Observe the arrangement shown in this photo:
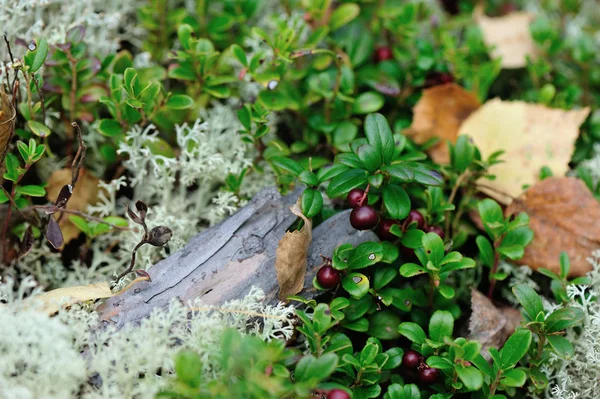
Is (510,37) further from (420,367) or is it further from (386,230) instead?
(420,367)

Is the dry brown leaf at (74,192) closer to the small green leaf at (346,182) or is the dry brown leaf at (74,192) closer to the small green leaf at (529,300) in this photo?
the small green leaf at (346,182)

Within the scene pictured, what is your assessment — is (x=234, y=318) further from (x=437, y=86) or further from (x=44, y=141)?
(x=437, y=86)

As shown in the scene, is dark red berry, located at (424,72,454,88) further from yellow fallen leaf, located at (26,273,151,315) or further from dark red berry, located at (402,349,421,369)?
yellow fallen leaf, located at (26,273,151,315)

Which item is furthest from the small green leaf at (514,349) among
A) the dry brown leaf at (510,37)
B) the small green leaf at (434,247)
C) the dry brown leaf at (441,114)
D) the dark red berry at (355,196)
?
the dry brown leaf at (510,37)

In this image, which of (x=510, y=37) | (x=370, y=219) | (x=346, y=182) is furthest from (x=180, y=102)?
(x=510, y=37)

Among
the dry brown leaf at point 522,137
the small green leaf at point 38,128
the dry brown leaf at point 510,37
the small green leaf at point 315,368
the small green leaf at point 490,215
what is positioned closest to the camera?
the small green leaf at point 315,368

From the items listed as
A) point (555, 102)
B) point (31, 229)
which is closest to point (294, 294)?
point (31, 229)
